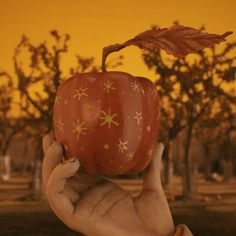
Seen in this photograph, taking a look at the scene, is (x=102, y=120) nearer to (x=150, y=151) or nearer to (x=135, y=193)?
(x=150, y=151)

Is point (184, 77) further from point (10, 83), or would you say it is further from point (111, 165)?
point (111, 165)

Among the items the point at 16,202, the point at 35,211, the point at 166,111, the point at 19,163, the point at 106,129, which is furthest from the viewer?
the point at 19,163

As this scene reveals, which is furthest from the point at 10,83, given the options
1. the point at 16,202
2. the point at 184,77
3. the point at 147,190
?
the point at 147,190

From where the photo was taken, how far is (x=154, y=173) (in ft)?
3.46

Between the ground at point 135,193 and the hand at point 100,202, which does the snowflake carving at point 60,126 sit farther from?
the ground at point 135,193

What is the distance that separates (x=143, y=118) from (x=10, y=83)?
4.42 m

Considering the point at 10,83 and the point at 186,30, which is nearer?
the point at 186,30

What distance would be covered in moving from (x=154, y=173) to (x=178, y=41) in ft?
0.91

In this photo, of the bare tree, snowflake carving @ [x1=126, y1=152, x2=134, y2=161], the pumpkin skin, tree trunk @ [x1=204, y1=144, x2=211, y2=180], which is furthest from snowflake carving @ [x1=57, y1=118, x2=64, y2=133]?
tree trunk @ [x1=204, y1=144, x2=211, y2=180]

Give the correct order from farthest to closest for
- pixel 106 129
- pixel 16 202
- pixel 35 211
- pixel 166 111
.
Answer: pixel 166 111 → pixel 16 202 → pixel 35 211 → pixel 106 129

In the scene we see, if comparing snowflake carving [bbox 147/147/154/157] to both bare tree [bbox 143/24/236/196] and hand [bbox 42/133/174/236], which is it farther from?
bare tree [bbox 143/24/236/196]

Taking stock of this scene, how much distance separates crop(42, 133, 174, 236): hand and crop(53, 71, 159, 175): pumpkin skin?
0.03 metres

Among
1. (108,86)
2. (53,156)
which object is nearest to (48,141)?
(53,156)

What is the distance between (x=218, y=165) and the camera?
297 inches
